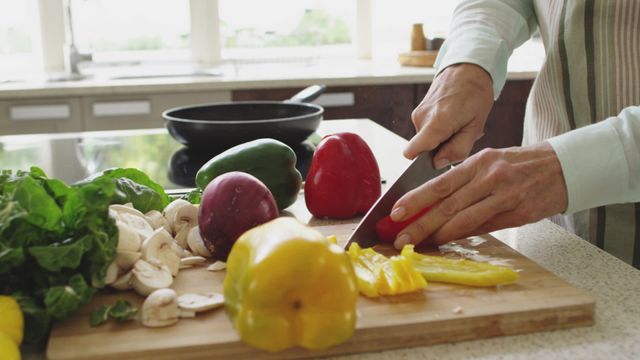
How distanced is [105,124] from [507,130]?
1.59 metres

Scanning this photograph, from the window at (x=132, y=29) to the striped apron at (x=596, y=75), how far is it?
251 centimetres

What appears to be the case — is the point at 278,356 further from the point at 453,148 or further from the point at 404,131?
the point at 404,131

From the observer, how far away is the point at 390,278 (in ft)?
2.64

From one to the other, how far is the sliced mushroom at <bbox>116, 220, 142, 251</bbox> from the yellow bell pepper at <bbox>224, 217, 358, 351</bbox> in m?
0.18

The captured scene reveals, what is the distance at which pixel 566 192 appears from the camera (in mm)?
971

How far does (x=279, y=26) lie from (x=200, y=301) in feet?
9.99

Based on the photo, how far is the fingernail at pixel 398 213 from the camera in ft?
3.14

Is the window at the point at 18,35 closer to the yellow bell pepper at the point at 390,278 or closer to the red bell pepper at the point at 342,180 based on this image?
the red bell pepper at the point at 342,180

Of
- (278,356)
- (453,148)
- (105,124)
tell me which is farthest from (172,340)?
(105,124)

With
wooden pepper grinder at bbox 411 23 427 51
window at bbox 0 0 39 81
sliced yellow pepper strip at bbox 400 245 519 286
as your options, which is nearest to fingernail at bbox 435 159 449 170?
sliced yellow pepper strip at bbox 400 245 519 286

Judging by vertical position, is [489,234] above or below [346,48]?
below

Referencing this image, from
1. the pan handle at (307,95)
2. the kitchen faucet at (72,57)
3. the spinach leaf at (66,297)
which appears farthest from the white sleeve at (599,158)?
the kitchen faucet at (72,57)

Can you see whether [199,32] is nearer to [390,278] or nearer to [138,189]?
[138,189]

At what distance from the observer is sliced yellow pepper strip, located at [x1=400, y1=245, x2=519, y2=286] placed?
822 mm
